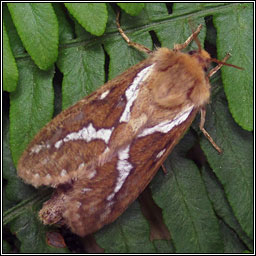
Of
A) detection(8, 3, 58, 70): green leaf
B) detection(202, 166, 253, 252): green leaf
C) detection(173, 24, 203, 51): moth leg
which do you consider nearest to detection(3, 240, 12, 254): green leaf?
detection(8, 3, 58, 70): green leaf

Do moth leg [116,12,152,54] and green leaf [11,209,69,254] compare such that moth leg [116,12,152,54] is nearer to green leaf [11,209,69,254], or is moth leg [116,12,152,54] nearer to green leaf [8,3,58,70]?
green leaf [8,3,58,70]

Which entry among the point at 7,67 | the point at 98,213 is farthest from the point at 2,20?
the point at 98,213

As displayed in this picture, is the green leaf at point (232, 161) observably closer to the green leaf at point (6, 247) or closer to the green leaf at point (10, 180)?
the green leaf at point (10, 180)

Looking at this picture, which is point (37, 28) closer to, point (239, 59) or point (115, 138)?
point (115, 138)

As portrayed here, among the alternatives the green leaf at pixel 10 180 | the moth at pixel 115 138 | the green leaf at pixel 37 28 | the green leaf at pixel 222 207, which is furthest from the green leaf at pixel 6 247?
the green leaf at pixel 222 207

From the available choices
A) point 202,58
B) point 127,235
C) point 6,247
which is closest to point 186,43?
point 202,58

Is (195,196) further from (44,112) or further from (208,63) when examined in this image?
(44,112)
